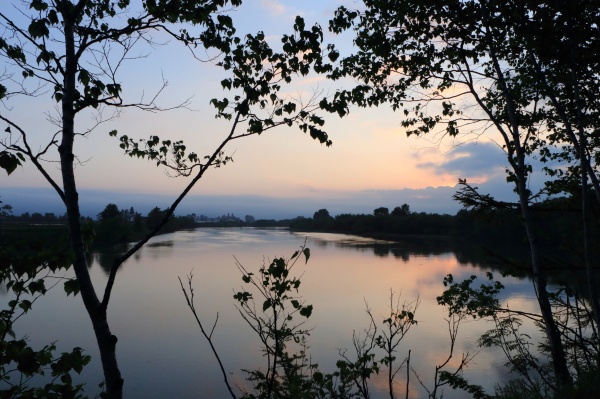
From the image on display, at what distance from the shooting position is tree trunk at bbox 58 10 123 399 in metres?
2.50

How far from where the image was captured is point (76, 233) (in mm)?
2621

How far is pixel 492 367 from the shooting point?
1294 cm

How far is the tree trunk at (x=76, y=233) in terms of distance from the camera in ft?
8.21

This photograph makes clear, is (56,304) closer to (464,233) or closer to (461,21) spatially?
(461,21)

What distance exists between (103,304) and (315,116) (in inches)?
69.7

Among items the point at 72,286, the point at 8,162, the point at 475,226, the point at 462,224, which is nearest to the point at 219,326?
the point at 72,286

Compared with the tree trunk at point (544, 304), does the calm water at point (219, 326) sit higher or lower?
lower

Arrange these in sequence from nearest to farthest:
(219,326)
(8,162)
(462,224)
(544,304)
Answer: (8,162), (544,304), (219,326), (462,224)

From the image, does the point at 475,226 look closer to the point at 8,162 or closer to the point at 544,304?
the point at 544,304

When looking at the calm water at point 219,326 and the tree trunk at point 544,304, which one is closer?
the tree trunk at point 544,304

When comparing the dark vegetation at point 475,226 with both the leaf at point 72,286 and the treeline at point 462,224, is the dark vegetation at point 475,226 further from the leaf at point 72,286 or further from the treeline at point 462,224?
the leaf at point 72,286

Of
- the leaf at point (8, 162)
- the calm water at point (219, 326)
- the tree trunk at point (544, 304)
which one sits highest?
the leaf at point (8, 162)

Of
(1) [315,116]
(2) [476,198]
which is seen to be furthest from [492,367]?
(1) [315,116]

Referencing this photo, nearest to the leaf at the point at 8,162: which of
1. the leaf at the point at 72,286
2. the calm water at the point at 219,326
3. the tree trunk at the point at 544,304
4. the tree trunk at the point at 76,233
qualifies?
the tree trunk at the point at 76,233
